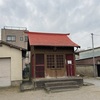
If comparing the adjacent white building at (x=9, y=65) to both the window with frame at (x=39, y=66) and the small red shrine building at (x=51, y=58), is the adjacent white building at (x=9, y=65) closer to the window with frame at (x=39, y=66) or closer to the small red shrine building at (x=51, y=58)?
the small red shrine building at (x=51, y=58)

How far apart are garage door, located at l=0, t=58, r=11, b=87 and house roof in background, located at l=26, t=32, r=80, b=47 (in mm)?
3057

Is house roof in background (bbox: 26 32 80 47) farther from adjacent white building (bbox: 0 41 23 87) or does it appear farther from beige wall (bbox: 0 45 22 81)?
adjacent white building (bbox: 0 41 23 87)

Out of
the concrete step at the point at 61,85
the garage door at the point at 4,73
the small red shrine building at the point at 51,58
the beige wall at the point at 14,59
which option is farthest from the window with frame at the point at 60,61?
the garage door at the point at 4,73

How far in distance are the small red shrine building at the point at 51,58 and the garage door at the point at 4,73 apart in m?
2.23

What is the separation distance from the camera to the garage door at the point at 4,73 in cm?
1414

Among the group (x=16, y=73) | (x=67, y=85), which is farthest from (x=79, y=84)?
(x=16, y=73)

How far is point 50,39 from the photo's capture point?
15.5 m

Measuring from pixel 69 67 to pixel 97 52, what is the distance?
12.5m

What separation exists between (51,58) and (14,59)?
11.1ft

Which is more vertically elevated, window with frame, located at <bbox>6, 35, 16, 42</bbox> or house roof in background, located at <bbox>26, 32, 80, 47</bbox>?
window with frame, located at <bbox>6, 35, 16, 42</bbox>

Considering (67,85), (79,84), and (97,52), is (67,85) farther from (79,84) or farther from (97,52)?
(97,52)

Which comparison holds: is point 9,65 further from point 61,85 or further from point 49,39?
point 61,85

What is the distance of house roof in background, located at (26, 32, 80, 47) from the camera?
1409cm

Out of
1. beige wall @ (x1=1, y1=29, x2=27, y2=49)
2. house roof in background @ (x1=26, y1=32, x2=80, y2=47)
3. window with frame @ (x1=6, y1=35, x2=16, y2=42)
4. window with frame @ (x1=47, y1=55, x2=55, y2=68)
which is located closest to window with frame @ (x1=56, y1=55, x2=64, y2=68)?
window with frame @ (x1=47, y1=55, x2=55, y2=68)
